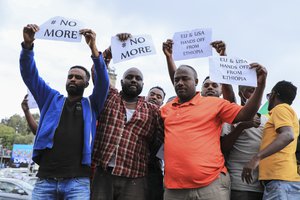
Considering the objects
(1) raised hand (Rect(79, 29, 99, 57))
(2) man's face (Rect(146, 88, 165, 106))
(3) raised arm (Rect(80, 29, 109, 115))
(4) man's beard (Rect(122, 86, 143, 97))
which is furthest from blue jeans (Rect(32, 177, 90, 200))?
(2) man's face (Rect(146, 88, 165, 106))

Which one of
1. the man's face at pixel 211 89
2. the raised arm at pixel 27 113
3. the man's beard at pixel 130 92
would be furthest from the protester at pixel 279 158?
the raised arm at pixel 27 113

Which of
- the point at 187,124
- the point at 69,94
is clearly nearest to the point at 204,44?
the point at 187,124

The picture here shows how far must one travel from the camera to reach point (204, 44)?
4.36 metres

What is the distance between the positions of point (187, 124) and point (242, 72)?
30.1 inches

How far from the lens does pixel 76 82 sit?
384cm

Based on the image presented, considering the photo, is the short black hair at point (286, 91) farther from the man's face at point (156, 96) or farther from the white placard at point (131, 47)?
the man's face at point (156, 96)

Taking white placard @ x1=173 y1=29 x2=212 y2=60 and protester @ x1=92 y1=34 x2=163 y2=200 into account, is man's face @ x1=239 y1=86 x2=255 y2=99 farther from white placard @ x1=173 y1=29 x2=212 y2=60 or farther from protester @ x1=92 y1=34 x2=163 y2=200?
protester @ x1=92 y1=34 x2=163 y2=200

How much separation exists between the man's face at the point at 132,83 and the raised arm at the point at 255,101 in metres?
1.18

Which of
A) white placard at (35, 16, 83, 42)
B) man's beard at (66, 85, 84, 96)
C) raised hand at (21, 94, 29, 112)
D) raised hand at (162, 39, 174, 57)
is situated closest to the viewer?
man's beard at (66, 85, 84, 96)

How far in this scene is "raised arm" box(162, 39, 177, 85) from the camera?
174 inches

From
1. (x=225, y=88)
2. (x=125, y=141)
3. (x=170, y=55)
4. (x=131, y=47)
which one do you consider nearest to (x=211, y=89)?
(x=225, y=88)

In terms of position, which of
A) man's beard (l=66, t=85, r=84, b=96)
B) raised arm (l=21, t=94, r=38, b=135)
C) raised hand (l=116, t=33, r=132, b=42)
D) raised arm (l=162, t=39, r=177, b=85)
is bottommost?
raised arm (l=21, t=94, r=38, b=135)

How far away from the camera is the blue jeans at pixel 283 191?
11.0ft

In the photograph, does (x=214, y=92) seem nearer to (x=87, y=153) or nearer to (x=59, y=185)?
(x=87, y=153)
